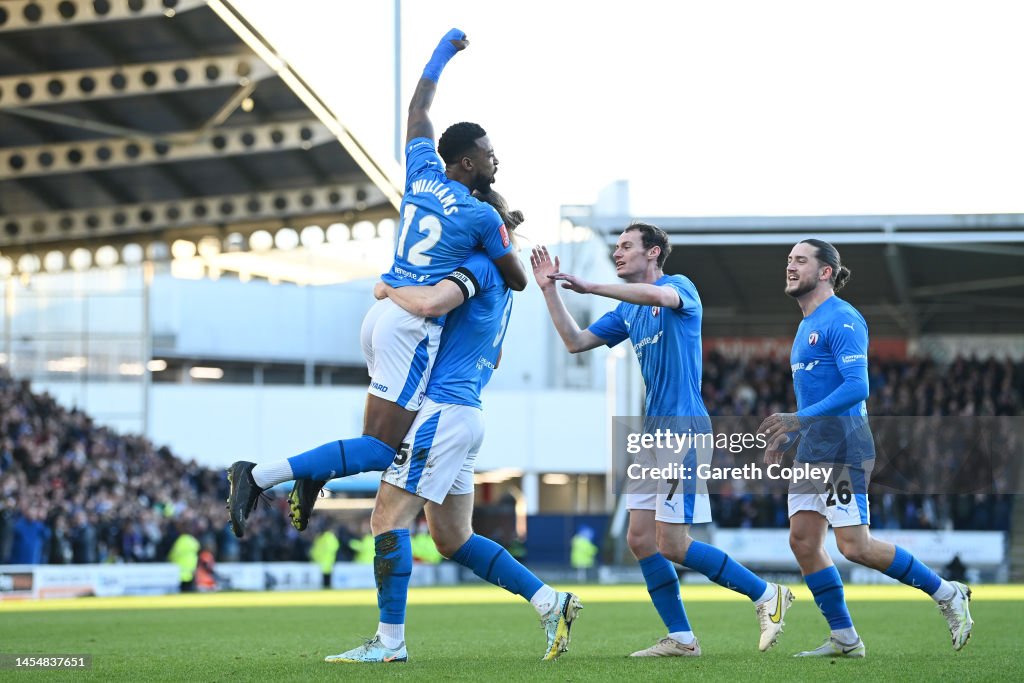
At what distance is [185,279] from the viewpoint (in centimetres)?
4703

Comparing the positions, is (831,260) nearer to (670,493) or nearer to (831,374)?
(831,374)

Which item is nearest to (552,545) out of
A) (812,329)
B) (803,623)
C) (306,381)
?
(306,381)

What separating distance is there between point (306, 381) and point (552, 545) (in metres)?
16.3

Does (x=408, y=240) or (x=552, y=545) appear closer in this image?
(x=408, y=240)

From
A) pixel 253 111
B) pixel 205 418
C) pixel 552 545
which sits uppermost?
pixel 253 111

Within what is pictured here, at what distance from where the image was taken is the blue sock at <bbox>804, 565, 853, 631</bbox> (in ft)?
25.1

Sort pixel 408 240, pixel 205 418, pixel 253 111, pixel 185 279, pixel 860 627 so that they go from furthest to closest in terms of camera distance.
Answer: pixel 185 279, pixel 205 418, pixel 253 111, pixel 860 627, pixel 408 240

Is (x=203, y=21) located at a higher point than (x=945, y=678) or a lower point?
higher

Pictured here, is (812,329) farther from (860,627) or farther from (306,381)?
(306,381)

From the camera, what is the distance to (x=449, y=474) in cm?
671

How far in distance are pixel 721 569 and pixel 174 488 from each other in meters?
27.4

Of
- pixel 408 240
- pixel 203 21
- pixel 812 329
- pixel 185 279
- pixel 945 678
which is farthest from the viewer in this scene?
pixel 185 279

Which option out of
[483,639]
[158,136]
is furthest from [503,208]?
[158,136]

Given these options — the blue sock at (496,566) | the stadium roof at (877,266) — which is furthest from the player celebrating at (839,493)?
the stadium roof at (877,266)
